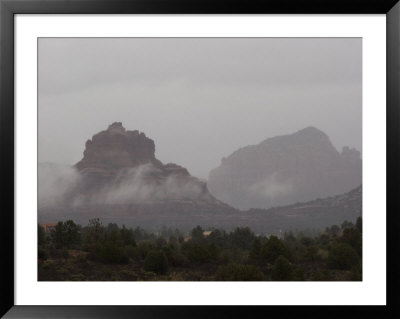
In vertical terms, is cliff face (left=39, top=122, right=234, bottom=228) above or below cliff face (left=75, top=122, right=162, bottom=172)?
below

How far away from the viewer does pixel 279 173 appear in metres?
1.90

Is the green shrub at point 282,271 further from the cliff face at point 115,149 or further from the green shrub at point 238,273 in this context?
the cliff face at point 115,149

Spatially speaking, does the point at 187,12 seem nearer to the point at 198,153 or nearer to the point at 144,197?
the point at 198,153

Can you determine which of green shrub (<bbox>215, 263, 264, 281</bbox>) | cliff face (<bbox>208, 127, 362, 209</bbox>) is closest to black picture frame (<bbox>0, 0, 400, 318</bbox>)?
green shrub (<bbox>215, 263, 264, 281</bbox>)

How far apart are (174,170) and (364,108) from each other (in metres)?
0.80

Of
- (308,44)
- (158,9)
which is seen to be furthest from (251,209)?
(158,9)

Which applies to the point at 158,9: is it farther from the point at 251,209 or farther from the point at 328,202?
the point at 328,202

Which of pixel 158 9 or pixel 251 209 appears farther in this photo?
pixel 251 209

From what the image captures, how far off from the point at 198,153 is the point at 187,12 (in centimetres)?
56

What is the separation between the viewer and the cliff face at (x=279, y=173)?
190 centimetres

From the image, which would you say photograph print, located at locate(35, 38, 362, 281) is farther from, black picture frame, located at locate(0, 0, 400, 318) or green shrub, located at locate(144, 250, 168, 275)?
black picture frame, located at locate(0, 0, 400, 318)

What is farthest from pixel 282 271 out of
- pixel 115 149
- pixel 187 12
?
pixel 187 12

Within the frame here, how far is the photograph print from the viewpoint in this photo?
1868mm

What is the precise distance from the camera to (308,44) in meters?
1.89
